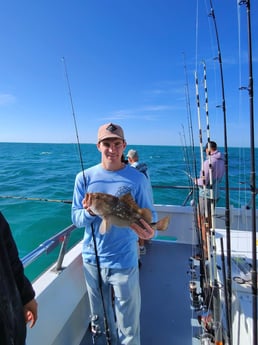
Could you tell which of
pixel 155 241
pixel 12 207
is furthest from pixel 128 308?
pixel 12 207

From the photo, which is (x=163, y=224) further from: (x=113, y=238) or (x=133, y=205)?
(x=113, y=238)

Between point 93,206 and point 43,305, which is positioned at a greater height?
point 93,206

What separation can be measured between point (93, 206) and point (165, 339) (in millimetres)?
1710

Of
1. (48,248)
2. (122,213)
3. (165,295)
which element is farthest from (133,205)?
(165,295)

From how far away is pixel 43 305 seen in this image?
1662 mm

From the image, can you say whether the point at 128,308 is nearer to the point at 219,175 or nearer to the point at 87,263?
the point at 87,263

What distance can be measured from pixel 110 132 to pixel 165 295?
2.25 metres

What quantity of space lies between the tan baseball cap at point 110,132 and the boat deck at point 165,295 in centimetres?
188

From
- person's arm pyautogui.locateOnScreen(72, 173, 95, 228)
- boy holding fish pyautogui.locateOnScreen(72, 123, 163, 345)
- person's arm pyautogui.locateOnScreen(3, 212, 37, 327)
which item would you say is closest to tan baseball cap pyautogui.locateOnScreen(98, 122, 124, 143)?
boy holding fish pyautogui.locateOnScreen(72, 123, 163, 345)

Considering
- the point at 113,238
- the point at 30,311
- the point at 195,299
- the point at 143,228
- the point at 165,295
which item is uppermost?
the point at 143,228

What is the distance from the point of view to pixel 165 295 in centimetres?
280

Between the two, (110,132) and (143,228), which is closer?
(143,228)

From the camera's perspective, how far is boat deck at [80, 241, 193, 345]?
223cm

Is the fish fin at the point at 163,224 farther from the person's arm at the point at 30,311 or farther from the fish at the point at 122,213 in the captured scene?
the person's arm at the point at 30,311
